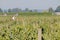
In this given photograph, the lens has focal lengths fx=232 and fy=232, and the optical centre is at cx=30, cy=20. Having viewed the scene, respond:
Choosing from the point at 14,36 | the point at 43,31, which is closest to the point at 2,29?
the point at 14,36

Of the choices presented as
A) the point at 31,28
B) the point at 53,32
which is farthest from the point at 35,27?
the point at 53,32

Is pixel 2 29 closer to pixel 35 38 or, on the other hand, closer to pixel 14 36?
pixel 14 36

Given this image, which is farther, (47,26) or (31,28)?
(47,26)

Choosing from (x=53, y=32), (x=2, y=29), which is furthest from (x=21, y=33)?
(x=53, y=32)

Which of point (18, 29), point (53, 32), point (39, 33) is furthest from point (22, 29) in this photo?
point (53, 32)

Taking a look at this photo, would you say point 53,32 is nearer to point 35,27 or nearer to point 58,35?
point 58,35

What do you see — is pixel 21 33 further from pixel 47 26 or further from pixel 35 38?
pixel 47 26

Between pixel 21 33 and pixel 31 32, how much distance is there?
0.36 meters

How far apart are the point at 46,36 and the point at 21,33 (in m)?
0.84

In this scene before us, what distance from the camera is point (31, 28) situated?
24.5ft

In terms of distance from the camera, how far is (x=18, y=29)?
7285 millimetres

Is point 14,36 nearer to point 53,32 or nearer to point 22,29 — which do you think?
point 22,29

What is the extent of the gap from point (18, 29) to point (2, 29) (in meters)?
0.51

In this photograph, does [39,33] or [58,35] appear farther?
[58,35]
